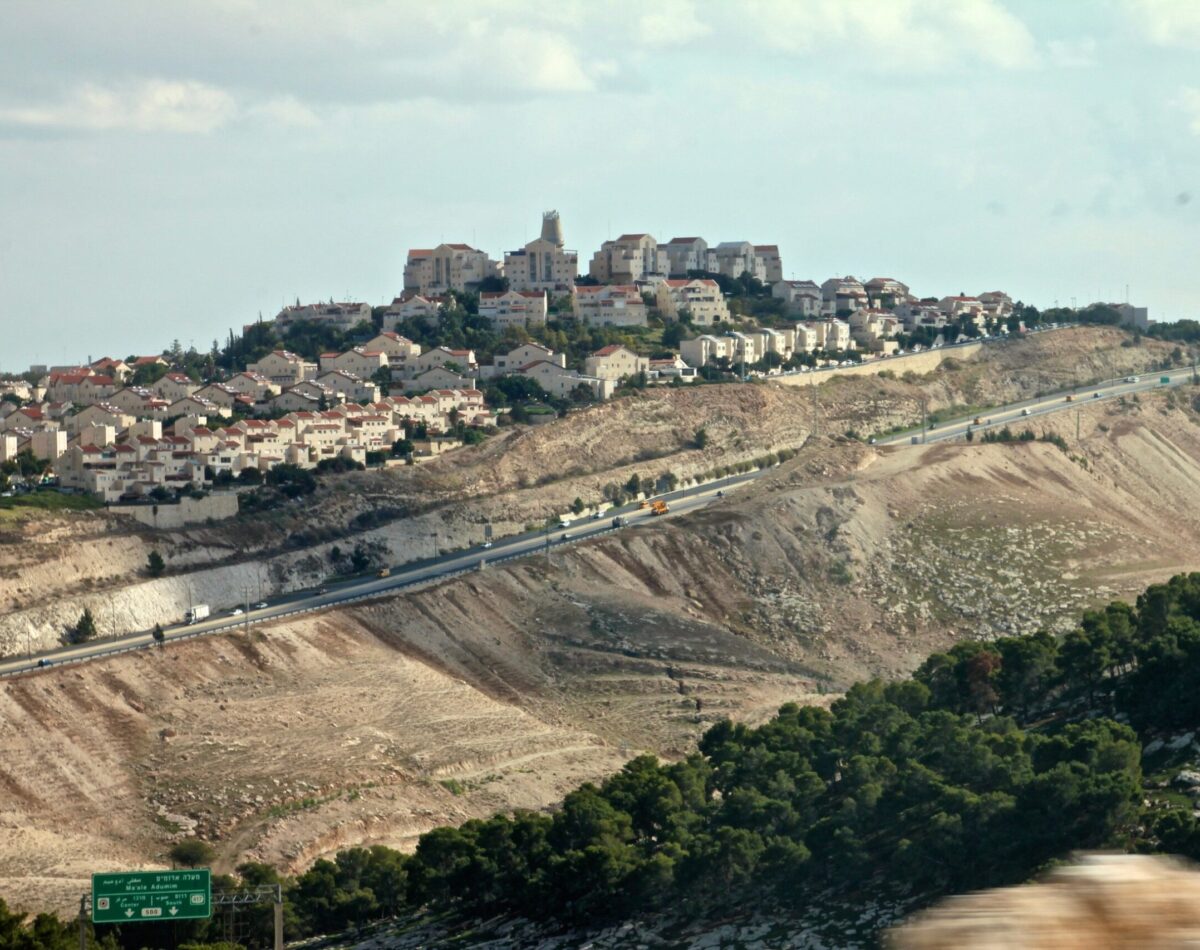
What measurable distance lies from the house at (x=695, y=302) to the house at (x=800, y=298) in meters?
10.8

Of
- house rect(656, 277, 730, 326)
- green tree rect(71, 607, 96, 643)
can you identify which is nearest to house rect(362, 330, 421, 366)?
house rect(656, 277, 730, 326)

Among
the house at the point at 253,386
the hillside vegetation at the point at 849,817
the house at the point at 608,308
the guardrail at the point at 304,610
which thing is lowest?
the hillside vegetation at the point at 849,817

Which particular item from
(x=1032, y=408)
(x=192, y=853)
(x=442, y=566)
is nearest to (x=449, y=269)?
(x=1032, y=408)

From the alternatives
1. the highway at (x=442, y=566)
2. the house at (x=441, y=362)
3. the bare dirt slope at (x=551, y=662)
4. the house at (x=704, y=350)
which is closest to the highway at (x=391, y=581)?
the highway at (x=442, y=566)

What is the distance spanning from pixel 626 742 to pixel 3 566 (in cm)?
2304

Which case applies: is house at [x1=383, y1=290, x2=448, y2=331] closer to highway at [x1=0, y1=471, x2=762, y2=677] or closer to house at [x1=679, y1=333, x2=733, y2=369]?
house at [x1=679, y1=333, x2=733, y2=369]

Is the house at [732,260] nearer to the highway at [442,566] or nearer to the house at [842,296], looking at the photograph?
the house at [842,296]

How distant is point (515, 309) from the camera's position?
409 ft

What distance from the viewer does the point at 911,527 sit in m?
87.0

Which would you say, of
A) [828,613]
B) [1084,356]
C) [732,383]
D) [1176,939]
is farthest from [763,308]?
[1176,939]

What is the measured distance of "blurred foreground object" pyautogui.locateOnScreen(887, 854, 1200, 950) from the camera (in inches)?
199

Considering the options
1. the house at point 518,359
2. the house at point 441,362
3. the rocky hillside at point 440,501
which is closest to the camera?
the rocky hillside at point 440,501

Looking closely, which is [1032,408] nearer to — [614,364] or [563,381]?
[614,364]

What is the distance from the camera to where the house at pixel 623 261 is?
13862cm
